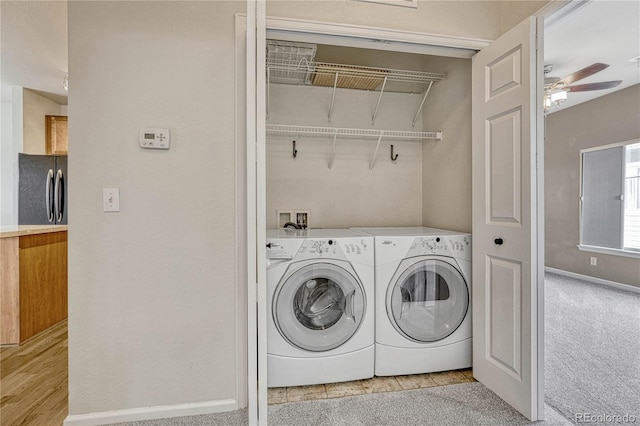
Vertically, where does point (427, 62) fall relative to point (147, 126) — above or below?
above

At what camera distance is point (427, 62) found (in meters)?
2.63

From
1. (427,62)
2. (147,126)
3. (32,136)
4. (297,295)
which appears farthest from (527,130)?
(32,136)

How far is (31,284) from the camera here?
272 cm

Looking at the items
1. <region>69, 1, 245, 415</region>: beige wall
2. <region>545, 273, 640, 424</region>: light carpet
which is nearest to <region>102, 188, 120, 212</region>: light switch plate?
<region>69, 1, 245, 415</region>: beige wall

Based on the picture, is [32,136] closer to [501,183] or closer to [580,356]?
[501,183]

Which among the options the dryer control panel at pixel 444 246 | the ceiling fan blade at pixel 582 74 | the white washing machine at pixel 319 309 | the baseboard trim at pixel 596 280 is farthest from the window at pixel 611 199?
the white washing machine at pixel 319 309

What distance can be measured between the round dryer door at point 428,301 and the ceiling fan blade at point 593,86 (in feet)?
4.02

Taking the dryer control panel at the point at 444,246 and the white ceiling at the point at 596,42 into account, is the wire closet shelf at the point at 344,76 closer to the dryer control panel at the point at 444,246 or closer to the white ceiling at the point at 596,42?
the white ceiling at the point at 596,42

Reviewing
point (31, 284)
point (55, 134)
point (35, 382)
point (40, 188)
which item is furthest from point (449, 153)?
point (55, 134)

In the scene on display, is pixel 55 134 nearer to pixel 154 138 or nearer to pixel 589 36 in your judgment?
pixel 154 138

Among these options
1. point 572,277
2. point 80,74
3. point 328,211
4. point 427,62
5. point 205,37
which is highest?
point 427,62

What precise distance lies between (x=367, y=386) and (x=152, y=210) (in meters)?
1.58

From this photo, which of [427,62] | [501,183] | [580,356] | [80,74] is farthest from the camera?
[427,62]

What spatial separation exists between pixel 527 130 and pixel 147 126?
1.89 m
